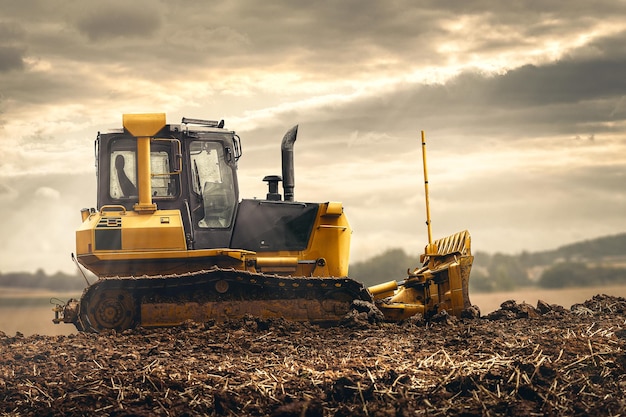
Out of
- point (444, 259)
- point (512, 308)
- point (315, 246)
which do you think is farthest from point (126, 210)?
point (512, 308)

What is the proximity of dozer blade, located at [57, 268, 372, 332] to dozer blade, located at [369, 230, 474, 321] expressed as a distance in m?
1.84

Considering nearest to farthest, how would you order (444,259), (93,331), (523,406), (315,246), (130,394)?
1. (523,406)
2. (130,394)
3. (93,331)
4. (315,246)
5. (444,259)

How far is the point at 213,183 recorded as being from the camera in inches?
543

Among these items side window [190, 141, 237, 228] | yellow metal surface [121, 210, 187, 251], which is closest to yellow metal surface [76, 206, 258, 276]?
yellow metal surface [121, 210, 187, 251]

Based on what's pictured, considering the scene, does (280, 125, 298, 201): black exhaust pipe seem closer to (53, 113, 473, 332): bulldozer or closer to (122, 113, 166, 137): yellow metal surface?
(53, 113, 473, 332): bulldozer

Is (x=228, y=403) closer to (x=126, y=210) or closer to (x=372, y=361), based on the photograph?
(x=372, y=361)

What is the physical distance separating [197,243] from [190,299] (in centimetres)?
92

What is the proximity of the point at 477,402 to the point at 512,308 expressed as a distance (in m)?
6.50

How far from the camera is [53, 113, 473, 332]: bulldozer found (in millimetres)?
13172

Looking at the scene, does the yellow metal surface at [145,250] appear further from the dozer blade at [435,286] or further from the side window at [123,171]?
the dozer blade at [435,286]

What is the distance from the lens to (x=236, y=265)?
13.5 m

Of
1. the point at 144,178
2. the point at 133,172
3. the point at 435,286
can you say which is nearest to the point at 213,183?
the point at 144,178

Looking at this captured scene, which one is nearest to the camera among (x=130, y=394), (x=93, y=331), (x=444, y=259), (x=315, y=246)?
(x=130, y=394)

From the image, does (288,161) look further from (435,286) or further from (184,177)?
(435,286)
